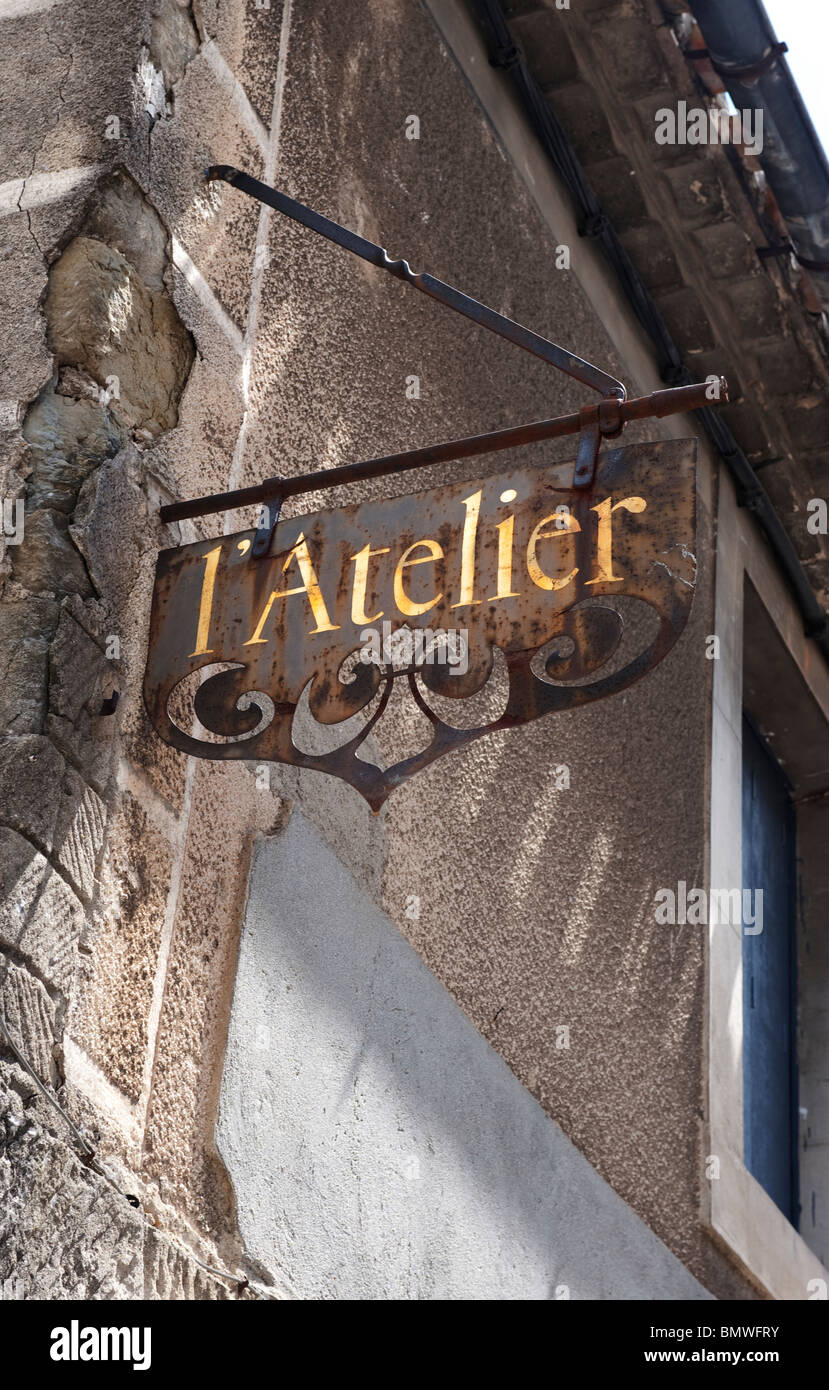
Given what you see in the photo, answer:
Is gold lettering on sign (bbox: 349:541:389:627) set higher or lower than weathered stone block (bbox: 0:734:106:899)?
higher

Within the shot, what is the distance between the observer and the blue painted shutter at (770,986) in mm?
4923

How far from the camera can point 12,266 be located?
238 centimetres

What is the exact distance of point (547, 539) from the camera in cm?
196

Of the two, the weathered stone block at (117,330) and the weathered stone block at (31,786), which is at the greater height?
the weathered stone block at (117,330)

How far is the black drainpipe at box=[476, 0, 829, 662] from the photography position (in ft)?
13.3

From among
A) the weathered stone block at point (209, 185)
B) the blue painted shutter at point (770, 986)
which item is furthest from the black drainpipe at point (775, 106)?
the blue painted shutter at point (770, 986)

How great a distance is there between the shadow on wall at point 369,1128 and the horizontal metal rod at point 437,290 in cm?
83

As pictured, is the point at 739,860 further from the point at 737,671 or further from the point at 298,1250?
the point at 298,1250

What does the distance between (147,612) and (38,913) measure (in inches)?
19.1

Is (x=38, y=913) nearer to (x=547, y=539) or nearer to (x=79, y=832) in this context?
(x=79, y=832)

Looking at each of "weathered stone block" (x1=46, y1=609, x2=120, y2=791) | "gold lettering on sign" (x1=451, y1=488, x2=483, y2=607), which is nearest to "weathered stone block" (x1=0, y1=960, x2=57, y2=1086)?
"weathered stone block" (x1=46, y1=609, x2=120, y2=791)

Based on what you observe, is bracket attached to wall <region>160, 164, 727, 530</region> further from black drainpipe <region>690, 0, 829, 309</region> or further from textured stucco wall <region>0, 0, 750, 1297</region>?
black drainpipe <region>690, 0, 829, 309</region>
